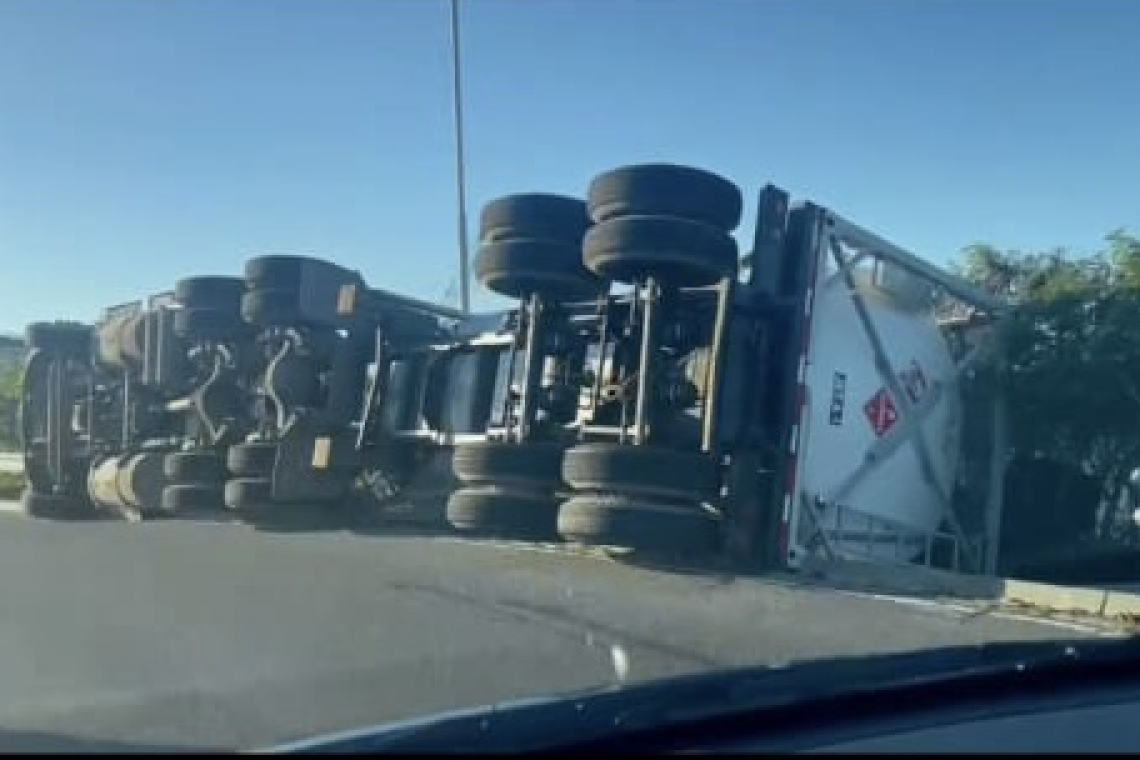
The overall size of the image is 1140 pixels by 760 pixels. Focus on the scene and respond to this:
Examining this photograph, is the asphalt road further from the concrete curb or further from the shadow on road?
the concrete curb

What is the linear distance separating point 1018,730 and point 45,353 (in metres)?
14.0

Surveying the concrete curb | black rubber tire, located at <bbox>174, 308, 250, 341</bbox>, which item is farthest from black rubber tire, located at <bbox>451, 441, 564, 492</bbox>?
black rubber tire, located at <bbox>174, 308, 250, 341</bbox>

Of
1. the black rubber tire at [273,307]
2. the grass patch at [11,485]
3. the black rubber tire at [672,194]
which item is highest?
the black rubber tire at [672,194]

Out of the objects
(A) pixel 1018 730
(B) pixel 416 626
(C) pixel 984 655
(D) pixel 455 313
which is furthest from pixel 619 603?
(D) pixel 455 313

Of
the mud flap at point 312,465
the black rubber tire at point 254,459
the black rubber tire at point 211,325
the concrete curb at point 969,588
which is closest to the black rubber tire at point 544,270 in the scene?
the concrete curb at point 969,588

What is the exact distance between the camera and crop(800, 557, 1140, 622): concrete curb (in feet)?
20.3

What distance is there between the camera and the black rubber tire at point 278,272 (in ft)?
34.4

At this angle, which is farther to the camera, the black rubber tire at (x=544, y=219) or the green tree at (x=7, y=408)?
the green tree at (x=7, y=408)

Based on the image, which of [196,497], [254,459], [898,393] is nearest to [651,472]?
[898,393]

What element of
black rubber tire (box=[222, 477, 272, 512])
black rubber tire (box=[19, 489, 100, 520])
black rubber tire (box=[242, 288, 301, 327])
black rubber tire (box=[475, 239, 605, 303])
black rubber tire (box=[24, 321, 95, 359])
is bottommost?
black rubber tire (box=[19, 489, 100, 520])

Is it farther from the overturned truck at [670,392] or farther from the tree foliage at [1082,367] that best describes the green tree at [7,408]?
the tree foliage at [1082,367]

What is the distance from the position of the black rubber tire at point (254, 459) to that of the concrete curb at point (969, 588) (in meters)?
4.46

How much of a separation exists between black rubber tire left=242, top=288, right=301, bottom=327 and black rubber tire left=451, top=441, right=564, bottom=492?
9.63 ft

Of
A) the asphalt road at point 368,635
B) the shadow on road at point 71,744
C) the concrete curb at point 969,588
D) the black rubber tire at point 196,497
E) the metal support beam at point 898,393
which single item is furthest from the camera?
the black rubber tire at point 196,497
